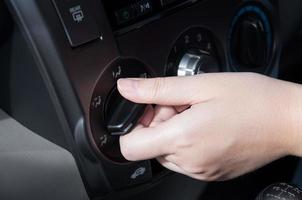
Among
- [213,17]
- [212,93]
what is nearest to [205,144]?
[212,93]

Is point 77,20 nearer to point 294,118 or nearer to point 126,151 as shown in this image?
point 126,151

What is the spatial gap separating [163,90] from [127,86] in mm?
37

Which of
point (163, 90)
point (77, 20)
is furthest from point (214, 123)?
point (77, 20)

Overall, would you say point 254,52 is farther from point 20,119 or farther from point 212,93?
point 20,119

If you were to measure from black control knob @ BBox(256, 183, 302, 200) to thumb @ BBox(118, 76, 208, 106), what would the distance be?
0.19 meters

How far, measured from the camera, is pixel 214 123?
0.50m

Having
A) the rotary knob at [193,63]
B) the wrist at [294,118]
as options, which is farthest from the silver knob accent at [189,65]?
the wrist at [294,118]

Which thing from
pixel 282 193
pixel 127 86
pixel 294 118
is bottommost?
pixel 282 193

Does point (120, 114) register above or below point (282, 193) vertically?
above

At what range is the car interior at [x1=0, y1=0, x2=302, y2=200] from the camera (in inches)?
17.2

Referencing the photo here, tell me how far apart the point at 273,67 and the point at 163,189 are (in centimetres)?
25

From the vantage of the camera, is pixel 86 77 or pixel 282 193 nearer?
pixel 86 77

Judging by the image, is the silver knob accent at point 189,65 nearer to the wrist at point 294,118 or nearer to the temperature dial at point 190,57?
the temperature dial at point 190,57

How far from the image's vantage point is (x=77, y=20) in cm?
44
